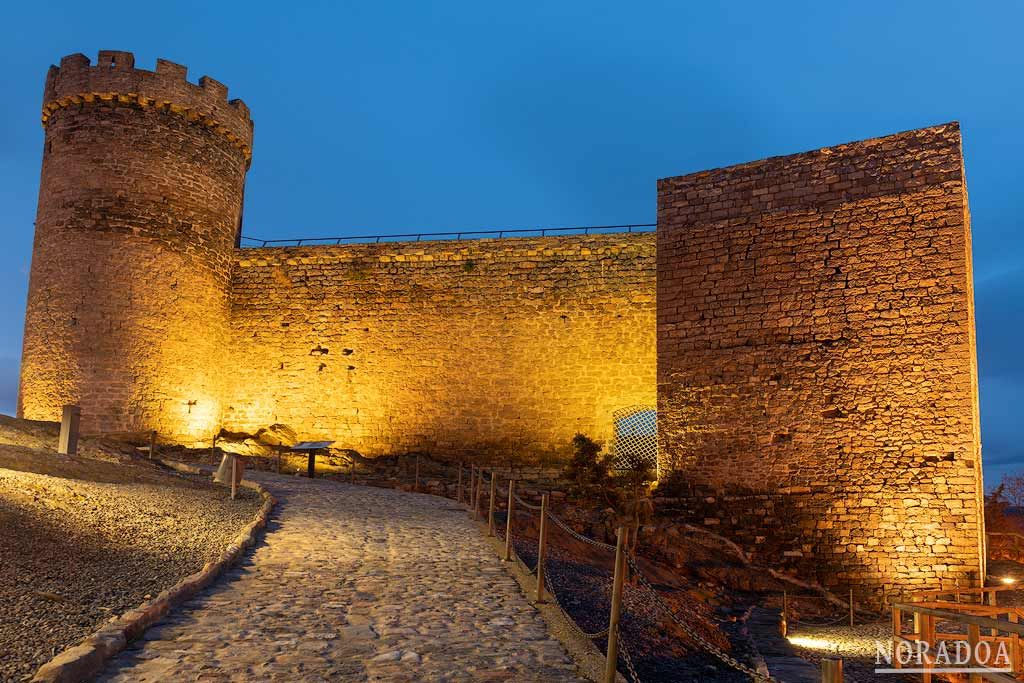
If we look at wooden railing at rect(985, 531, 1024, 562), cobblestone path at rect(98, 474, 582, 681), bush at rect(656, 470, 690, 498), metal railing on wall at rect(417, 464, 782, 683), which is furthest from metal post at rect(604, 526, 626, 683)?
wooden railing at rect(985, 531, 1024, 562)

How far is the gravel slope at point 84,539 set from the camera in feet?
15.3

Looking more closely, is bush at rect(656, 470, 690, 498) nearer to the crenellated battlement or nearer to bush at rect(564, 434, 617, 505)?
bush at rect(564, 434, 617, 505)

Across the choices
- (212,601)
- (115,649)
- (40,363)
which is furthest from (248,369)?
(115,649)

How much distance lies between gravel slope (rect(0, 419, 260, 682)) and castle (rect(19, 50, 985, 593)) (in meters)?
6.22

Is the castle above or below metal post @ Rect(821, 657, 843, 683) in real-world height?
above

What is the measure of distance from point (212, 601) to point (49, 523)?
193 centimetres

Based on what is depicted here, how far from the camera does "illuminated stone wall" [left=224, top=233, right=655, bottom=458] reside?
53.3 ft

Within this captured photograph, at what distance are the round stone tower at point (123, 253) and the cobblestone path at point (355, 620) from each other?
29.3 feet

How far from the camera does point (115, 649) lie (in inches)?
177

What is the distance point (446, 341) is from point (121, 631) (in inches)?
500

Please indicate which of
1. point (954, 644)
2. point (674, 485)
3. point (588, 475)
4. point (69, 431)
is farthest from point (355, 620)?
point (588, 475)

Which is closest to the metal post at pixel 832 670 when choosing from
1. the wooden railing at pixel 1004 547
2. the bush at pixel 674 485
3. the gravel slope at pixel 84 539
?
the gravel slope at pixel 84 539

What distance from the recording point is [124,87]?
54.5 ft

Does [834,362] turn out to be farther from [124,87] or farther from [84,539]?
[124,87]
